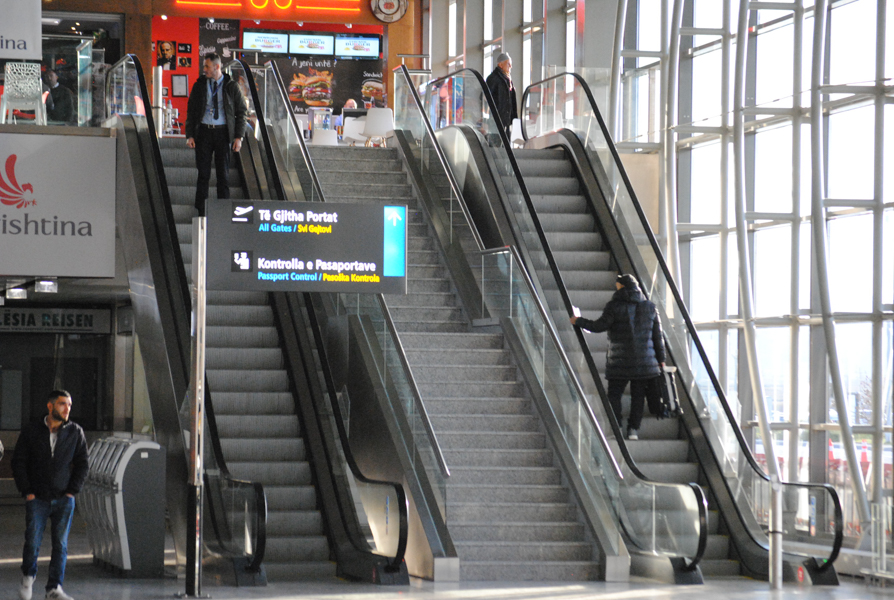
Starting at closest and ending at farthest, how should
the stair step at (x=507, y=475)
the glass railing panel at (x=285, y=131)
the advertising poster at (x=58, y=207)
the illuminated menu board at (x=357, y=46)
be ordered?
the stair step at (x=507, y=475) → the glass railing panel at (x=285, y=131) → the advertising poster at (x=58, y=207) → the illuminated menu board at (x=357, y=46)

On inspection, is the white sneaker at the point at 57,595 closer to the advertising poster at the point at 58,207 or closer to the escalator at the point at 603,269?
the escalator at the point at 603,269

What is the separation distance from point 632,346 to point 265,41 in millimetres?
15983

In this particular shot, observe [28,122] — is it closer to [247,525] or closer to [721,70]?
[247,525]

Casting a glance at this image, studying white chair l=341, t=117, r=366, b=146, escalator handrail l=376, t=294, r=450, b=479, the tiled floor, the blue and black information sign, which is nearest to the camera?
the tiled floor

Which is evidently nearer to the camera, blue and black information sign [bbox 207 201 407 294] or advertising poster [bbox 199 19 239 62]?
blue and black information sign [bbox 207 201 407 294]

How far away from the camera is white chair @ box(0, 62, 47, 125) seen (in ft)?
47.9

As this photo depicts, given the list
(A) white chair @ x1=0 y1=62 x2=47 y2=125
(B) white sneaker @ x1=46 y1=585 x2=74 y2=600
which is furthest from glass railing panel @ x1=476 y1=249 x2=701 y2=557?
(A) white chair @ x1=0 y1=62 x2=47 y2=125

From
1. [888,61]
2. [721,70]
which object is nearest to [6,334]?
[721,70]

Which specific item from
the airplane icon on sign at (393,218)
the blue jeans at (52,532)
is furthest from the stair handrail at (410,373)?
the blue jeans at (52,532)

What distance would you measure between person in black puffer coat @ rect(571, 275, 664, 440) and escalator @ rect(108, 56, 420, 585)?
2106 millimetres

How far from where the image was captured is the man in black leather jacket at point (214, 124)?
505 inches

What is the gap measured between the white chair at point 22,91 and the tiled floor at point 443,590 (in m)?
6.40

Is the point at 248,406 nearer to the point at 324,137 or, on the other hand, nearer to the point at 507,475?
the point at 507,475

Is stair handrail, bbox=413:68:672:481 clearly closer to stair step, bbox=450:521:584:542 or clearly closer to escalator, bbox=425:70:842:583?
escalator, bbox=425:70:842:583
